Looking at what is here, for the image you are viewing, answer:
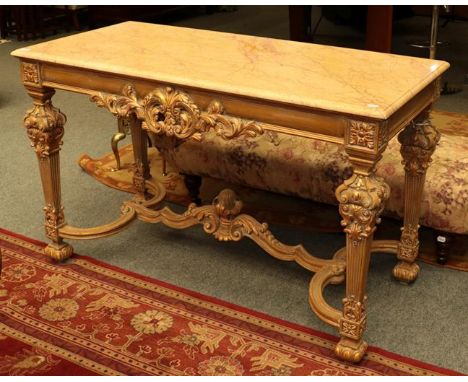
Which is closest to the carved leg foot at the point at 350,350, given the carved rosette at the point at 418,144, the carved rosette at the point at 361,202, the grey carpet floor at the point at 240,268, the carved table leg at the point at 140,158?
the grey carpet floor at the point at 240,268

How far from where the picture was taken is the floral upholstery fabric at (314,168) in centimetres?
278

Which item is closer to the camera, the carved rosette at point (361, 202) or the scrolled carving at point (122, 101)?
the carved rosette at point (361, 202)

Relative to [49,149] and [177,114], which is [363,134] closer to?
[177,114]

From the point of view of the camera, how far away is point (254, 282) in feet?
9.30

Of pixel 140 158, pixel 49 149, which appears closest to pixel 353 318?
pixel 49 149

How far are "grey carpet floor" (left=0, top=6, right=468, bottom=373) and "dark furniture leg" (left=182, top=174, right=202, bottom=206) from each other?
0.27 m

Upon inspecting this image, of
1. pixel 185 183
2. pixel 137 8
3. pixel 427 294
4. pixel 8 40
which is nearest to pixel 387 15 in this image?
pixel 185 183

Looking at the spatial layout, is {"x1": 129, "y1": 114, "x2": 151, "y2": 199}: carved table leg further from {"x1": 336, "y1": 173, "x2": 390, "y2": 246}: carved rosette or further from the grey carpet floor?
{"x1": 336, "y1": 173, "x2": 390, "y2": 246}: carved rosette

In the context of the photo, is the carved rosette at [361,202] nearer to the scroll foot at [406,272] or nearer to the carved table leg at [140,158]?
the scroll foot at [406,272]

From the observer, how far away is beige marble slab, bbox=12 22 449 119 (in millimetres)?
2141

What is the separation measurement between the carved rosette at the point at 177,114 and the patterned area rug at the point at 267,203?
41.7 inches

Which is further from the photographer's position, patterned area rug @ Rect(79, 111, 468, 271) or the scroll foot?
patterned area rug @ Rect(79, 111, 468, 271)

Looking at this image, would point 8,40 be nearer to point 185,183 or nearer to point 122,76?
point 185,183

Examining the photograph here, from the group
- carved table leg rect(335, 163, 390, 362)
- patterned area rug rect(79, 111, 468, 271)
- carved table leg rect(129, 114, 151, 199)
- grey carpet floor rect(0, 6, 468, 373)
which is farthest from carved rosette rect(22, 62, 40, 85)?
carved table leg rect(335, 163, 390, 362)
